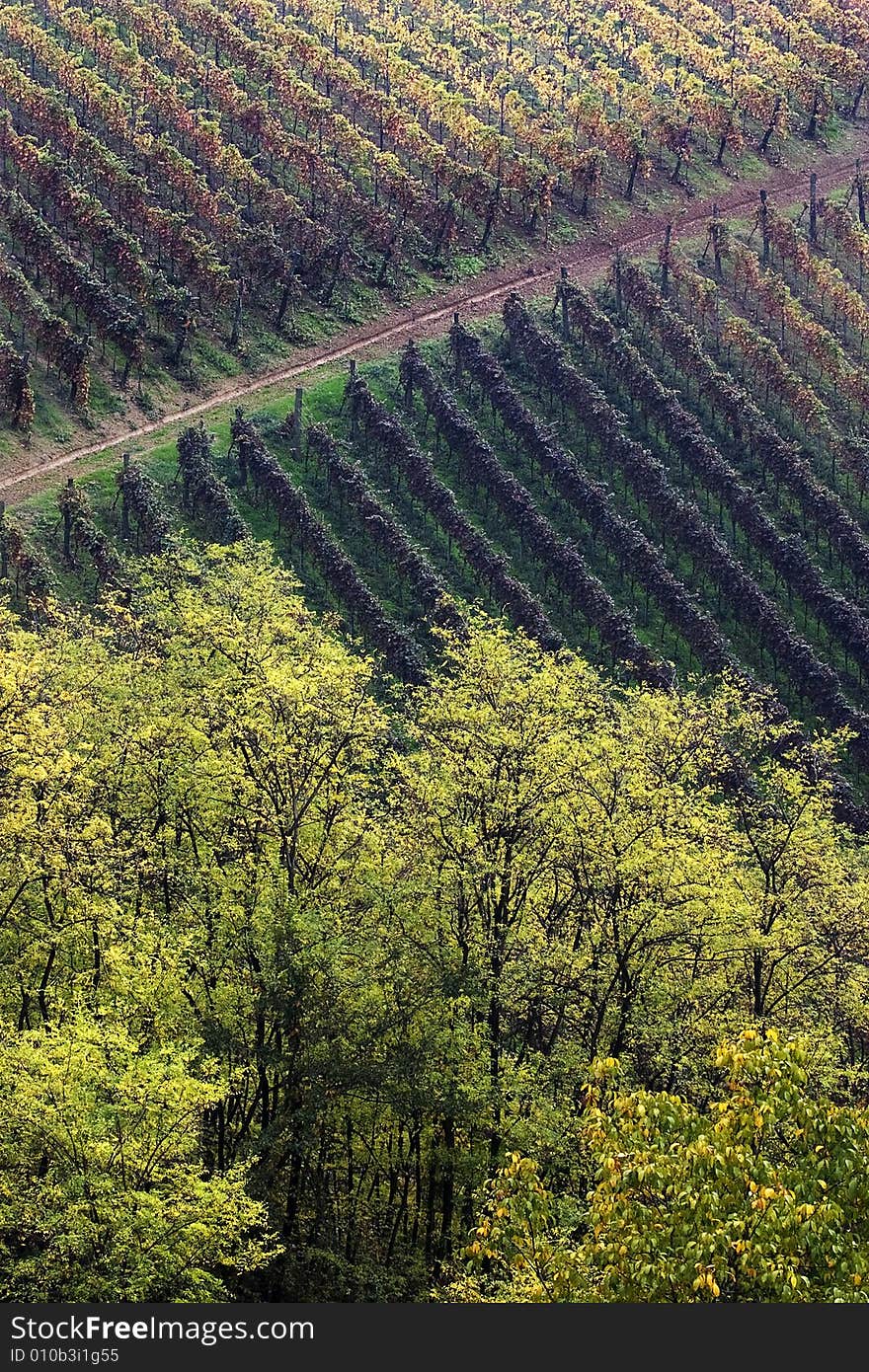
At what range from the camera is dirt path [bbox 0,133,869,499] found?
318ft

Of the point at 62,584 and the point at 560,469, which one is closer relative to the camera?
the point at 62,584

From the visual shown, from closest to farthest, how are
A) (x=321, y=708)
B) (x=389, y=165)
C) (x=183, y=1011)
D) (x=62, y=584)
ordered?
(x=183, y=1011)
(x=321, y=708)
(x=62, y=584)
(x=389, y=165)

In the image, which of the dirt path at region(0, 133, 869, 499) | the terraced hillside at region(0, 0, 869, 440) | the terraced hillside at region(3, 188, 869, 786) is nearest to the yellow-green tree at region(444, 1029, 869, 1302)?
the terraced hillside at region(3, 188, 869, 786)

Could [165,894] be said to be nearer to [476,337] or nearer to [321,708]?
[321,708]

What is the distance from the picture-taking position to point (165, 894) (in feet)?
165

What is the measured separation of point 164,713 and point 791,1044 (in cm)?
2991

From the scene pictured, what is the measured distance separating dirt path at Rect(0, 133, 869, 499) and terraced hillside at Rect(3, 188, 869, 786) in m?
3.37

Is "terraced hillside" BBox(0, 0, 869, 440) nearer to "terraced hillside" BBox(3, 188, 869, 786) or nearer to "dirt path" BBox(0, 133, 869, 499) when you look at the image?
"dirt path" BBox(0, 133, 869, 499)

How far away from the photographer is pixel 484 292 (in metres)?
118

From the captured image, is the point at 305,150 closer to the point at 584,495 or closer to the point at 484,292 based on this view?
the point at 484,292

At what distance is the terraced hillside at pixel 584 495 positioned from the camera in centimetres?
8844

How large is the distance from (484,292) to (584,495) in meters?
28.6

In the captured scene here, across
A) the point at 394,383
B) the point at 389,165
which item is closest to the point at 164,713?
the point at 394,383

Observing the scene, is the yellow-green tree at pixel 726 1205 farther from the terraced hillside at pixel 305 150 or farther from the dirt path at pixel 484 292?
the terraced hillside at pixel 305 150
